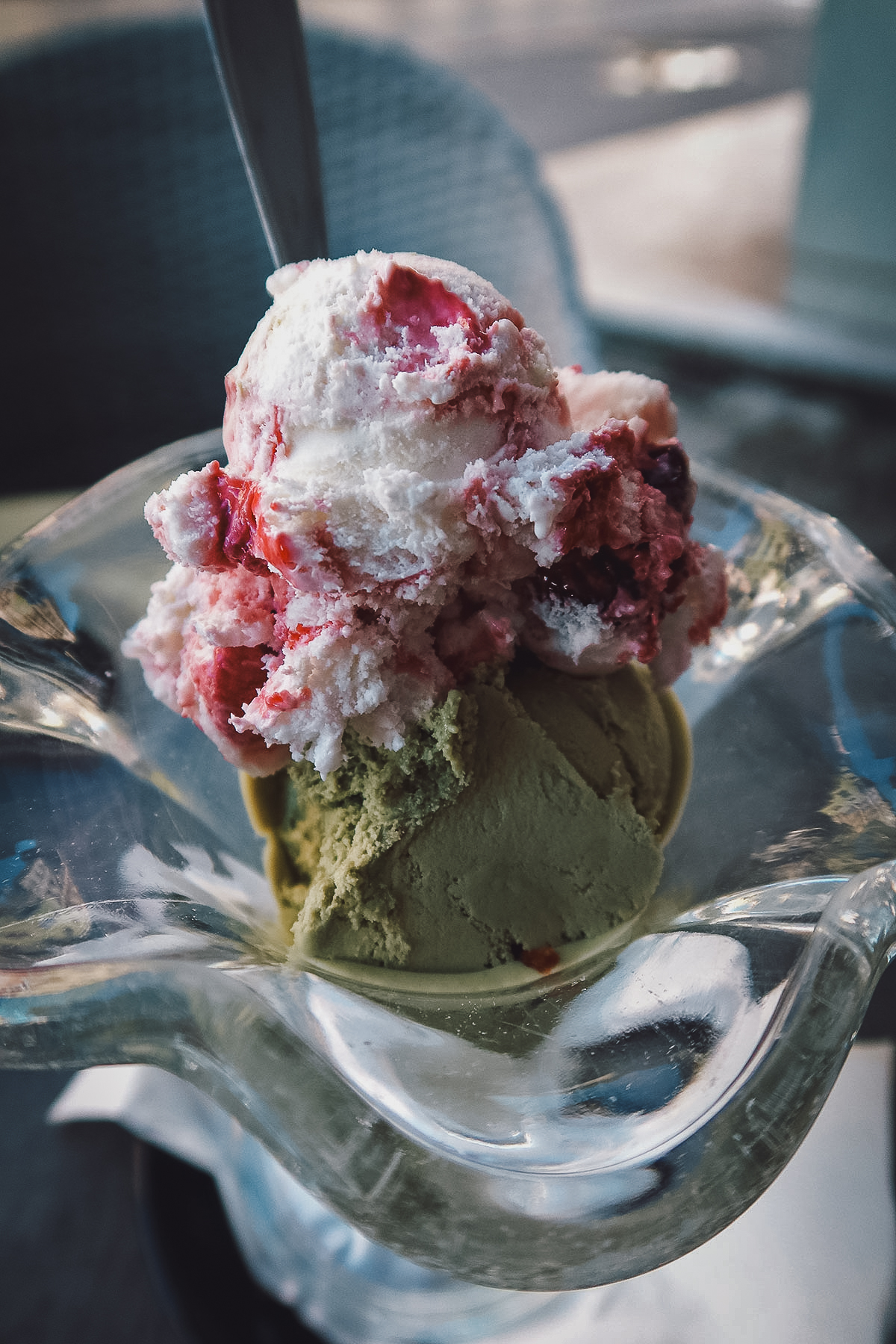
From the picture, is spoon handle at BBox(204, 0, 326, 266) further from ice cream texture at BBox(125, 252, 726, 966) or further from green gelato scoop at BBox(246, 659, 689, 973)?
green gelato scoop at BBox(246, 659, 689, 973)

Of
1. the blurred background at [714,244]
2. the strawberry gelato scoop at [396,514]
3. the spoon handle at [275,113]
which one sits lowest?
the blurred background at [714,244]

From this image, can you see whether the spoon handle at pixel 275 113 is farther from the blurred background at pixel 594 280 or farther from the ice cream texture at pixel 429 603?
the blurred background at pixel 594 280

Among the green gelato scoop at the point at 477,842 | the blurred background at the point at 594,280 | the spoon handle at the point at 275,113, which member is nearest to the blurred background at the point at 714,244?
the blurred background at the point at 594,280

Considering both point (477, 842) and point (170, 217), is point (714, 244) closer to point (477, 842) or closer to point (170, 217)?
point (170, 217)

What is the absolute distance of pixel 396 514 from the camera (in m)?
0.48

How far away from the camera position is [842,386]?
6.91ft

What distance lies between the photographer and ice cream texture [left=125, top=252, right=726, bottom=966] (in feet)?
1.64

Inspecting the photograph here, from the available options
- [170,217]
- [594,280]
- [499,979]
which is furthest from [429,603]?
[594,280]

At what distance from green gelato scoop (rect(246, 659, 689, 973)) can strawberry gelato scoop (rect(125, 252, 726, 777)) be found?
29 millimetres

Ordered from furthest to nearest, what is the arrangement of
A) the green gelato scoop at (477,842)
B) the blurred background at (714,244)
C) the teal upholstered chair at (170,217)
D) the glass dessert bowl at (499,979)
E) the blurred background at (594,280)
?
the blurred background at (714,244) < the teal upholstered chair at (170,217) < the blurred background at (594,280) < the green gelato scoop at (477,842) < the glass dessert bowl at (499,979)

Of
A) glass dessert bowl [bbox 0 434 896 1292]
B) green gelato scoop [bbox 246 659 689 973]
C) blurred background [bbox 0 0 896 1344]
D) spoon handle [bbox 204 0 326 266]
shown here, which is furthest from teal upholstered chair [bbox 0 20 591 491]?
green gelato scoop [bbox 246 659 689 973]

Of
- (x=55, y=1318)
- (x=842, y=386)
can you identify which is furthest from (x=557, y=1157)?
(x=842, y=386)

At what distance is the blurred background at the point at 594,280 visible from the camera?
893 mm

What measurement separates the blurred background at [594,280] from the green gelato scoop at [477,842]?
0.41 meters
